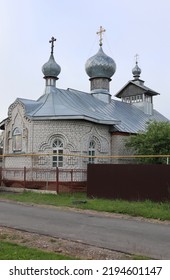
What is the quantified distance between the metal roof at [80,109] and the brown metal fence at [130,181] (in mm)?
4895

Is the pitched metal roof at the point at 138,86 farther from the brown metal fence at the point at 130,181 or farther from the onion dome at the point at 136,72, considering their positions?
the brown metal fence at the point at 130,181

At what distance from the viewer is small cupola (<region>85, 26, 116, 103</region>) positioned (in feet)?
83.3

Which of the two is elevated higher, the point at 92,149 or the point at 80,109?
the point at 80,109

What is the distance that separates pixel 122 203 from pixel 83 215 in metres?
2.23

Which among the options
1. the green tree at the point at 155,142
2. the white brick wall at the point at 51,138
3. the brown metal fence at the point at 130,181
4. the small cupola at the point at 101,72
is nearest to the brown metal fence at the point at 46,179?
the white brick wall at the point at 51,138

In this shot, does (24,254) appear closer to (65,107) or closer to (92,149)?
(92,149)

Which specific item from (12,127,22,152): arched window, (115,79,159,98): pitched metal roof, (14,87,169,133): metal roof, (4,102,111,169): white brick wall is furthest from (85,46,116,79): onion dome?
(12,127,22,152): arched window

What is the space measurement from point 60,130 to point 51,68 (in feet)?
20.2

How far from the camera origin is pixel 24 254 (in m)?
5.82

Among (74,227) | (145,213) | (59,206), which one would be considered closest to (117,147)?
(59,206)

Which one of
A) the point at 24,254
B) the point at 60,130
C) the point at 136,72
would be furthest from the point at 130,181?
the point at 136,72

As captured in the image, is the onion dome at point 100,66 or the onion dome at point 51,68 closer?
the onion dome at point 51,68

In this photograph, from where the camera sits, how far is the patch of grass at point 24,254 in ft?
18.3

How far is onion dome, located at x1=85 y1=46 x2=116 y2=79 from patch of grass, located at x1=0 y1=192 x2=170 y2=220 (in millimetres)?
12662
